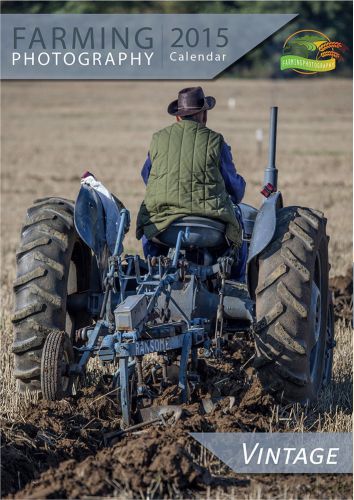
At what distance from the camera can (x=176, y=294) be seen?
6512 mm

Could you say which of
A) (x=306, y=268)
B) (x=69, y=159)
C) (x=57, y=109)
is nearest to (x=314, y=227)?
(x=306, y=268)

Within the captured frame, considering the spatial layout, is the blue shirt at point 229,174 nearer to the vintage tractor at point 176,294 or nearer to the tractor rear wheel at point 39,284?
the vintage tractor at point 176,294

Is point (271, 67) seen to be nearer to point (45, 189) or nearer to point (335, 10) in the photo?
point (335, 10)

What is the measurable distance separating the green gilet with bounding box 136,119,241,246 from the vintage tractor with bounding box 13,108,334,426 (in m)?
0.08

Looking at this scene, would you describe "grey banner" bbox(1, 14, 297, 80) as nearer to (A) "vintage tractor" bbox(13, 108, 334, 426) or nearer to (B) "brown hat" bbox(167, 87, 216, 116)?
(B) "brown hat" bbox(167, 87, 216, 116)

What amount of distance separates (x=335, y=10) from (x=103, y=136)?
21.3 meters

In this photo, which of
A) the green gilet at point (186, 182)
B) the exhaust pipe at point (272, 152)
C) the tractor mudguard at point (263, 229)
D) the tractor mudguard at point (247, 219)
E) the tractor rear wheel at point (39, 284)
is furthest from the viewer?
the exhaust pipe at point (272, 152)

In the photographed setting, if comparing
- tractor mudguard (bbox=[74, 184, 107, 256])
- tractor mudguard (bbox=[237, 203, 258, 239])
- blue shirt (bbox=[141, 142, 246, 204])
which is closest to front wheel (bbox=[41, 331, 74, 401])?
tractor mudguard (bbox=[74, 184, 107, 256])

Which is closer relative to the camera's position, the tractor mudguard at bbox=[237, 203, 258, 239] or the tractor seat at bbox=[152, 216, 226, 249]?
the tractor seat at bbox=[152, 216, 226, 249]

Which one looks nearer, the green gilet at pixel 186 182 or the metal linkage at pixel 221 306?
the metal linkage at pixel 221 306

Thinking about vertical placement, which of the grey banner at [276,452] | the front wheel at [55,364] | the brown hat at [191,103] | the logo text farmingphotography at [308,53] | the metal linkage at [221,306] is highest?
the logo text farmingphotography at [308,53]

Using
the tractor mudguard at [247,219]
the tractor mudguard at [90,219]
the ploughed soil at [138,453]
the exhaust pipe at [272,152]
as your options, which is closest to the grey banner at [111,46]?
the exhaust pipe at [272,152]

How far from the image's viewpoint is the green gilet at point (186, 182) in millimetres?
6727

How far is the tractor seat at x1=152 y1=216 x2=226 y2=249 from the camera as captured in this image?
266 inches
